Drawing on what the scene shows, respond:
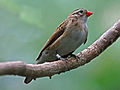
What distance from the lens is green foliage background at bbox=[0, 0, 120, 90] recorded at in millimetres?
4898

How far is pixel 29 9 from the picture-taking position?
5914 millimetres

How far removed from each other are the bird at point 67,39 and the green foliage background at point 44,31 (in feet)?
1.14

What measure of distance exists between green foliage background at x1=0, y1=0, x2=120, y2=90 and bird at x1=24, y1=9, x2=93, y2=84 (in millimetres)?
348

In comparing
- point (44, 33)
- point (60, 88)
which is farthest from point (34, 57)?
point (60, 88)

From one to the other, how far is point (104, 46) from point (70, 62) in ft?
1.82

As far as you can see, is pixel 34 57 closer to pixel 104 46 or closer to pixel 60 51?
pixel 60 51

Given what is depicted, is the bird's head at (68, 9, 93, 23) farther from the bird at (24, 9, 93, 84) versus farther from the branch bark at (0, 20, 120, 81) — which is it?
the branch bark at (0, 20, 120, 81)

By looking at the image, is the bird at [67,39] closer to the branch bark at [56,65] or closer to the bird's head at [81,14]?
the bird's head at [81,14]

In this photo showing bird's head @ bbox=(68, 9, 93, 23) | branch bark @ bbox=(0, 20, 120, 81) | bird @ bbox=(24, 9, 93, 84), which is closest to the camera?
branch bark @ bbox=(0, 20, 120, 81)

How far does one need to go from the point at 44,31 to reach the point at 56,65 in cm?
168

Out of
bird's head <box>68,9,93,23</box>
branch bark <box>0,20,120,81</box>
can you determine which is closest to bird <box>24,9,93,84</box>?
bird's head <box>68,9,93,23</box>

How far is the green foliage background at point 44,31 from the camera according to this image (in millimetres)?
4898

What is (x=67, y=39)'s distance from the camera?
475 centimetres

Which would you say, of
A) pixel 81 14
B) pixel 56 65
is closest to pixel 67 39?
pixel 81 14
